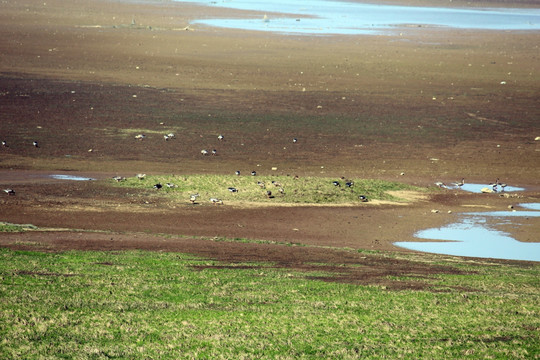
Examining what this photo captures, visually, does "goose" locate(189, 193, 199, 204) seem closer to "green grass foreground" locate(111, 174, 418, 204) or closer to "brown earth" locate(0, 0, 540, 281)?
"green grass foreground" locate(111, 174, 418, 204)

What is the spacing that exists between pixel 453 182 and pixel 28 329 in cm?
2398

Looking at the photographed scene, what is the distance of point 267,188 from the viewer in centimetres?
3045

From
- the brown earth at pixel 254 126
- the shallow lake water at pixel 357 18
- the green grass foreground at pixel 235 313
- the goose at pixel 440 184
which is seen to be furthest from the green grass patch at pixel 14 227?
the shallow lake water at pixel 357 18

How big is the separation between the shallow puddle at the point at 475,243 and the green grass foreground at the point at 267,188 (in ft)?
12.9

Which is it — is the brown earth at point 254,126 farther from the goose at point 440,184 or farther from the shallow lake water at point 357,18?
the shallow lake water at point 357,18

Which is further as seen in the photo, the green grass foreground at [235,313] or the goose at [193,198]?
the goose at [193,198]

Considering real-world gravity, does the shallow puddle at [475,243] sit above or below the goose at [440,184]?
below

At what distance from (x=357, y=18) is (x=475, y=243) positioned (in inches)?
3260

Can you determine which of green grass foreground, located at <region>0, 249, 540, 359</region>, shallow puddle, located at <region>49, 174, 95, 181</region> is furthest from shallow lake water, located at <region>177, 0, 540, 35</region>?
green grass foreground, located at <region>0, 249, 540, 359</region>

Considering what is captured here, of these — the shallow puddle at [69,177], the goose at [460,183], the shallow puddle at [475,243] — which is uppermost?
the shallow puddle at [69,177]

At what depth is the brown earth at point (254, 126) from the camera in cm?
2594

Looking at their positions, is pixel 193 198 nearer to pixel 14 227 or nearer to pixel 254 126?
pixel 14 227

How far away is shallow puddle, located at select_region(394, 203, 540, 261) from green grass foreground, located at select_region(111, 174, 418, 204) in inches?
154

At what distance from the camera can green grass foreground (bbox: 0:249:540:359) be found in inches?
518
